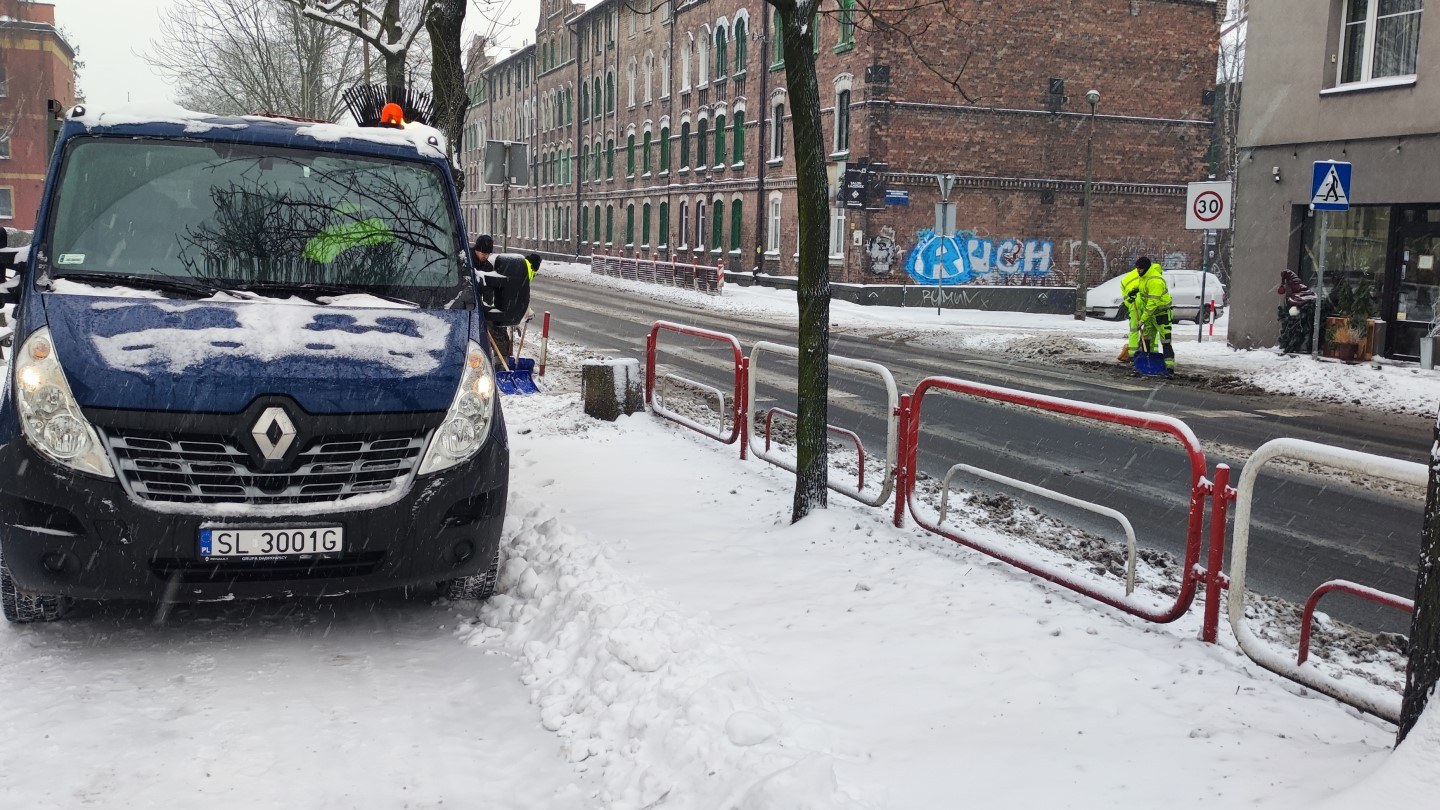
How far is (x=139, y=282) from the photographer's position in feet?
17.3

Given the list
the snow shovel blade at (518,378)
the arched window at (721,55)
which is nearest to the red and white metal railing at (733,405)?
the snow shovel blade at (518,378)

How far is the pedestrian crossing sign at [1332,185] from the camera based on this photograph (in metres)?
16.7

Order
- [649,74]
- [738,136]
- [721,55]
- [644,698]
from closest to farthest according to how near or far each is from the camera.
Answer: [644,698] < [738,136] < [721,55] < [649,74]

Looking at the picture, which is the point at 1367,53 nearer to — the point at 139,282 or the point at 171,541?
the point at 139,282

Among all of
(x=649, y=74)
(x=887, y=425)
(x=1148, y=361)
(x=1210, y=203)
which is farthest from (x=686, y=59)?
(x=887, y=425)

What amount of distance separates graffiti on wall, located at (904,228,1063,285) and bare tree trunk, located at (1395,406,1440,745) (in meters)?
34.1

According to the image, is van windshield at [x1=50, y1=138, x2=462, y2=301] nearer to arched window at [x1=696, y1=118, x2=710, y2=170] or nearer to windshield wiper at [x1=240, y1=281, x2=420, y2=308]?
windshield wiper at [x1=240, y1=281, x2=420, y2=308]

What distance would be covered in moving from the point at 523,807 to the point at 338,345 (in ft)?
7.32

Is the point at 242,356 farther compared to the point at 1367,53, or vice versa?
the point at 1367,53

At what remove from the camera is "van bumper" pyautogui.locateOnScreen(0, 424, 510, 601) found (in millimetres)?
4543

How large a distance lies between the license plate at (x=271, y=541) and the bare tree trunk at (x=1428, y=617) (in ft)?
12.7

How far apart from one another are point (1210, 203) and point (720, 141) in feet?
94.2

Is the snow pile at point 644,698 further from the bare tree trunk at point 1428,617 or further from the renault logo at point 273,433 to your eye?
the bare tree trunk at point 1428,617

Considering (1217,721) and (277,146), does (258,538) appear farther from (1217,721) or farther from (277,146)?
(1217,721)
